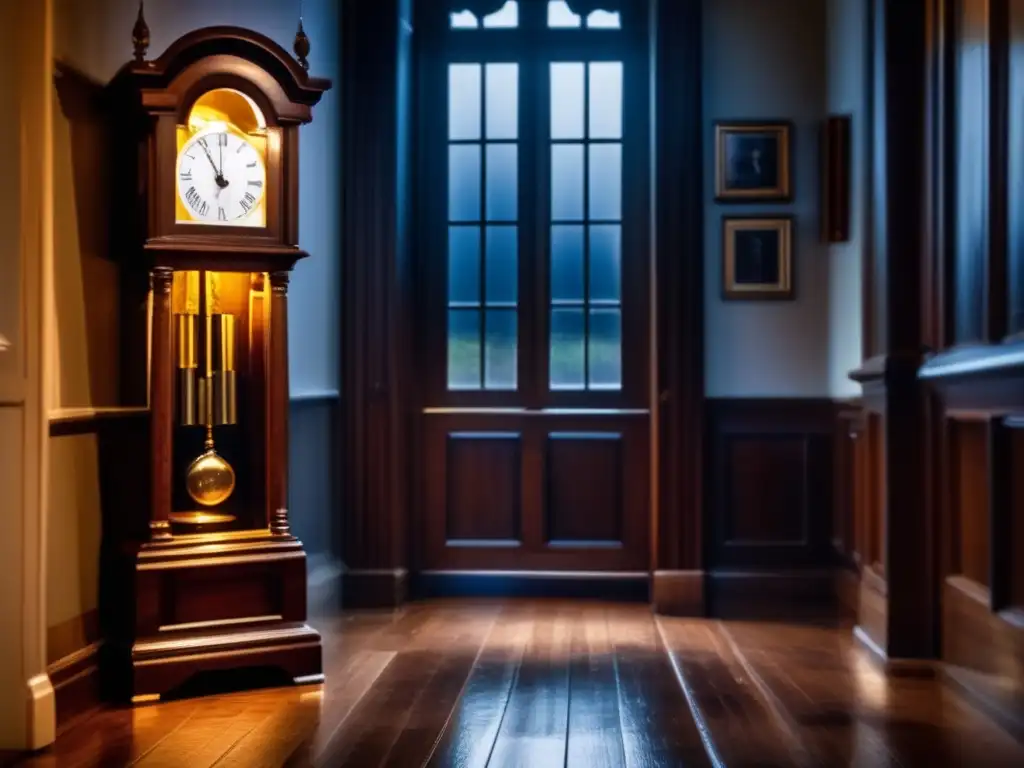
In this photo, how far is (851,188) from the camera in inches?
181

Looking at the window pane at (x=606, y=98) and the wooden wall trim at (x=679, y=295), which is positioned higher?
the window pane at (x=606, y=98)

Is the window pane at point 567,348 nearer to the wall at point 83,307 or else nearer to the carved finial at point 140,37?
the wall at point 83,307

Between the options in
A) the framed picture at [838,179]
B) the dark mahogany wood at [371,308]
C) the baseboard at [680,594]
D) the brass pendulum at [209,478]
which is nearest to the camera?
the brass pendulum at [209,478]

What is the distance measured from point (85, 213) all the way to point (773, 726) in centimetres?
238

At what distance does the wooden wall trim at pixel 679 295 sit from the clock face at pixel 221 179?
6.27ft

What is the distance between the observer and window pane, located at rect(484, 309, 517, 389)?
5246mm

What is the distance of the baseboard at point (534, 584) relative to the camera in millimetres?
5133

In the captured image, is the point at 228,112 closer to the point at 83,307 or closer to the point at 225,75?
the point at 225,75

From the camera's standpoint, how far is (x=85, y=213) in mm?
3297

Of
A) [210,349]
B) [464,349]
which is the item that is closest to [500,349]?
[464,349]

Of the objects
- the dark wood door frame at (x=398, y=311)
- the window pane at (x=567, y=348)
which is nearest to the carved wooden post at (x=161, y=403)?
the dark wood door frame at (x=398, y=311)

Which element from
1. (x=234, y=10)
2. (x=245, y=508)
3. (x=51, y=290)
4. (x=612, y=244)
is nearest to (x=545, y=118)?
(x=612, y=244)

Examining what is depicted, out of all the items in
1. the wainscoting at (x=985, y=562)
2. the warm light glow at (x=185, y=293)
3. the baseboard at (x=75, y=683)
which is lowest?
the baseboard at (x=75, y=683)

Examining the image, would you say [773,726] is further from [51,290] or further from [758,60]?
[758,60]
